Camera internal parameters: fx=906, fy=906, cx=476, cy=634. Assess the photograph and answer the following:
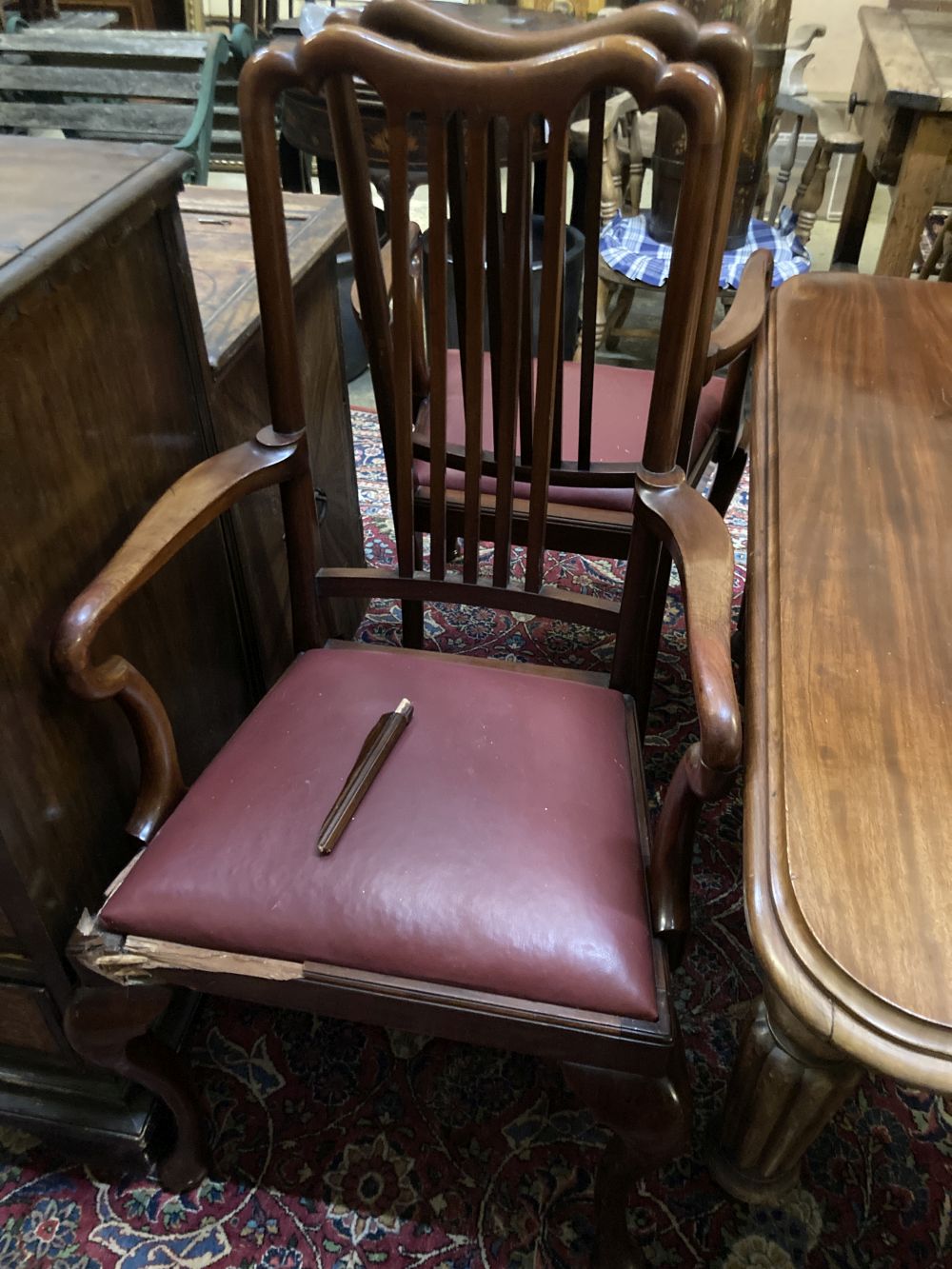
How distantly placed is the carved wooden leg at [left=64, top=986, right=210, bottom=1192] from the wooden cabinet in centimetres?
6

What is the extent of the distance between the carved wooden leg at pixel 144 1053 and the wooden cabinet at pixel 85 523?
6 cm

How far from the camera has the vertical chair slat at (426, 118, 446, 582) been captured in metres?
0.88

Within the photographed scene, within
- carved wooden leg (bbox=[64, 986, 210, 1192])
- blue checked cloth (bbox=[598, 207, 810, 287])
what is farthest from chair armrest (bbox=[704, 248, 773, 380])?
carved wooden leg (bbox=[64, 986, 210, 1192])

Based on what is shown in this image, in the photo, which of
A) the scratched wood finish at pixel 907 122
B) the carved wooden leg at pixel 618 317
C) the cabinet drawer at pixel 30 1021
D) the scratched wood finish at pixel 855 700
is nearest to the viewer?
the scratched wood finish at pixel 855 700

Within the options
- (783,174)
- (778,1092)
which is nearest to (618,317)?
(783,174)

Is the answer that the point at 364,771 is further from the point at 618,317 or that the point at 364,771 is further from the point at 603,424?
the point at 618,317

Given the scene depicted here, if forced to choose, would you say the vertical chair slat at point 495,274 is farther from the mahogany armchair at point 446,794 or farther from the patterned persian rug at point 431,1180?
the patterned persian rug at point 431,1180

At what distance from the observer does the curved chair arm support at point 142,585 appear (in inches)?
30.1

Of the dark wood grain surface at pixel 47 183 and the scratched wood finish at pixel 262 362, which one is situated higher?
the dark wood grain surface at pixel 47 183

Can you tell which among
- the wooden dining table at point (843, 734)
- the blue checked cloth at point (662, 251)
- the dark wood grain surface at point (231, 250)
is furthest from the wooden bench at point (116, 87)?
the wooden dining table at point (843, 734)

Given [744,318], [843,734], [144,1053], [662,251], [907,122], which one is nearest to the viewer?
[843,734]

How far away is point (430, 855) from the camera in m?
0.83

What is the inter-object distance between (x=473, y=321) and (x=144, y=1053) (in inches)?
32.6

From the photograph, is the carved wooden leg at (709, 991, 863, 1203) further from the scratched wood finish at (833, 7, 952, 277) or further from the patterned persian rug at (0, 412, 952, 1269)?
the scratched wood finish at (833, 7, 952, 277)
